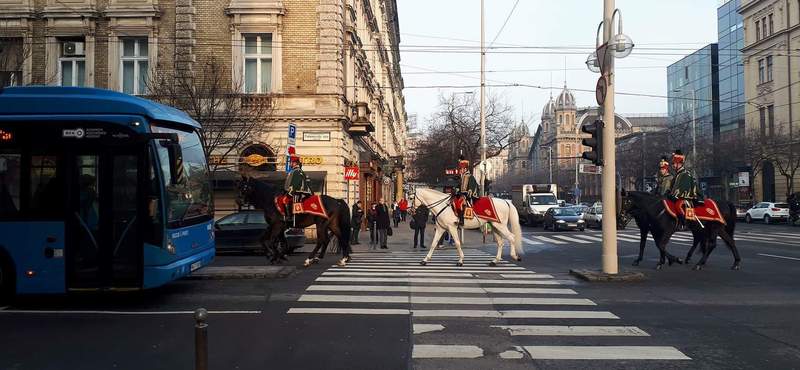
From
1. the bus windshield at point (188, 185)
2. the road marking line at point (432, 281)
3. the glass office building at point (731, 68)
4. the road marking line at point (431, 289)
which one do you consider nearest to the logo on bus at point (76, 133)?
the bus windshield at point (188, 185)

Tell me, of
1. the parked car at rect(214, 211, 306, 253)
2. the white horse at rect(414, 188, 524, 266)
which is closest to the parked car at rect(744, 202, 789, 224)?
the white horse at rect(414, 188, 524, 266)

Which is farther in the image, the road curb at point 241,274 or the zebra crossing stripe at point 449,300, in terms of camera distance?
the road curb at point 241,274

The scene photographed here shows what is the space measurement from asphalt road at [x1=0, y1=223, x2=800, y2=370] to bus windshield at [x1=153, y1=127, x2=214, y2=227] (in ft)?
5.03

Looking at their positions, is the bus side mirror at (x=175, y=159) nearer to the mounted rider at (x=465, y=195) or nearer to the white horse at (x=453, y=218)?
the white horse at (x=453, y=218)

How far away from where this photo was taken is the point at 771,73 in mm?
53594

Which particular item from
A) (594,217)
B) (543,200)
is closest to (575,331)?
(594,217)

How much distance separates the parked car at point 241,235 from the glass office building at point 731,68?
54.7 m

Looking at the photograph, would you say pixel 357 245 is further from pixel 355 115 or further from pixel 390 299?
pixel 390 299

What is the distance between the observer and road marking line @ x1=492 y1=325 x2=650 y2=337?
7.41m

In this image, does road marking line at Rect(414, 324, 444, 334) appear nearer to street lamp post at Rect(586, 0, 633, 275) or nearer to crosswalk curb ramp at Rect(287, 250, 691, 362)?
crosswalk curb ramp at Rect(287, 250, 691, 362)

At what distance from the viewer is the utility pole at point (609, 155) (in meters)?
12.2

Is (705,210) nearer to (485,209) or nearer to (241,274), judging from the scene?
(485,209)

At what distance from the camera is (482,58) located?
29703mm

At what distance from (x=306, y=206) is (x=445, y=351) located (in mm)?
8782
